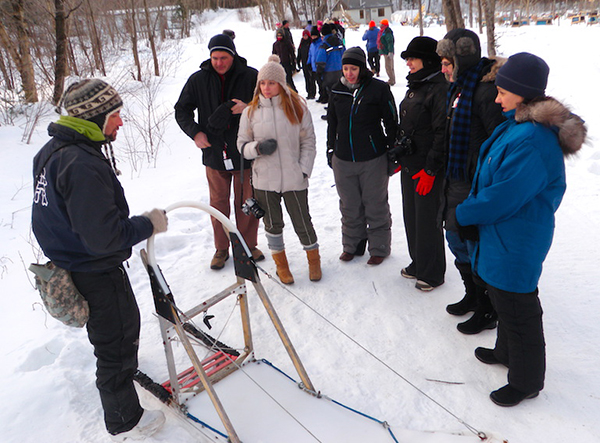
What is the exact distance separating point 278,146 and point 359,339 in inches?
62.1

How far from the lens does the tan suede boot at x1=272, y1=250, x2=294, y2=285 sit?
3854mm

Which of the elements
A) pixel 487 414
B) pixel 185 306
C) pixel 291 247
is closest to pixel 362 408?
pixel 487 414

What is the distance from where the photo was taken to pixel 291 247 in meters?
4.55

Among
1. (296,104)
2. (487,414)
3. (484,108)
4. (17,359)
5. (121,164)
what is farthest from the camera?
(121,164)

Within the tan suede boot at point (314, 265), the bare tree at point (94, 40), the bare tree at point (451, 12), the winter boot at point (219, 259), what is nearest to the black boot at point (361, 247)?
the tan suede boot at point (314, 265)

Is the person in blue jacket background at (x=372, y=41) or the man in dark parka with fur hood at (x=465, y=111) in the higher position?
the person in blue jacket background at (x=372, y=41)

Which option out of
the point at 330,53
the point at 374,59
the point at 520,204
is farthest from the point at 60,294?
the point at 374,59

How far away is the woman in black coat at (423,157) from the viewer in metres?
3.13

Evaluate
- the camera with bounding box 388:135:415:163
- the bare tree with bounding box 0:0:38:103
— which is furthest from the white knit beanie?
the bare tree with bounding box 0:0:38:103

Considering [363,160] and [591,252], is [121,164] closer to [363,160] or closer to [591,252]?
[363,160]

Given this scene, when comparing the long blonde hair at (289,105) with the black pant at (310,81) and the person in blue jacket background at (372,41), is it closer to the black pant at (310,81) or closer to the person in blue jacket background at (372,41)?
the black pant at (310,81)

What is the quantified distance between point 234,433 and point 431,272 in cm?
204

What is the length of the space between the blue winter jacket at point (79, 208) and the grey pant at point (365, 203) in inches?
82.0

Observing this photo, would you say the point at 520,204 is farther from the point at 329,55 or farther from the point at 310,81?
the point at 310,81
